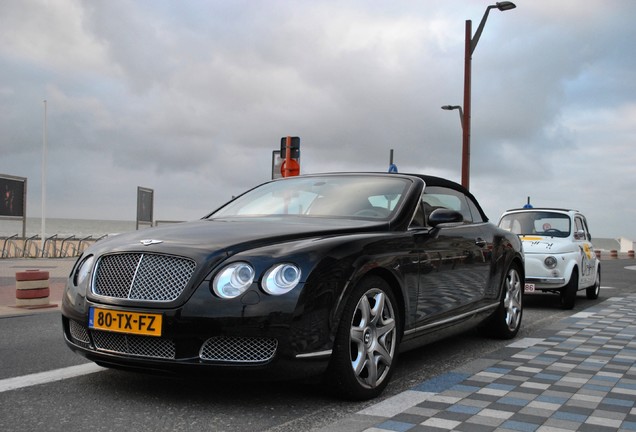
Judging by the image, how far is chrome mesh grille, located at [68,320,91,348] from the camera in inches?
168

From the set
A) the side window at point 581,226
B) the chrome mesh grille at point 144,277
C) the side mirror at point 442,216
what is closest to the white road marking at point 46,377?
the chrome mesh grille at point 144,277

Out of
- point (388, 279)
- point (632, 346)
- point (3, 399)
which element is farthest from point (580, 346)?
point (3, 399)

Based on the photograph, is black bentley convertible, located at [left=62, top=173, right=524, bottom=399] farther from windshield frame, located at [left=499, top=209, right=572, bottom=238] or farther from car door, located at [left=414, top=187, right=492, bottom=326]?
windshield frame, located at [left=499, top=209, right=572, bottom=238]

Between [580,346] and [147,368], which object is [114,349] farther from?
[580,346]

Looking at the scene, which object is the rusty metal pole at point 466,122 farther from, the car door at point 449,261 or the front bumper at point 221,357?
the front bumper at point 221,357

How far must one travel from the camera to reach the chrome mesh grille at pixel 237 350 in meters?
3.86

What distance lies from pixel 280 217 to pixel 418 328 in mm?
1320

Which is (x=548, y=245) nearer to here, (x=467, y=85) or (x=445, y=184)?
(x=445, y=184)

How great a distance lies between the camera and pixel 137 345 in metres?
3.98

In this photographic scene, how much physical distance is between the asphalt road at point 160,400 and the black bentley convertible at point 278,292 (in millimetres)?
254

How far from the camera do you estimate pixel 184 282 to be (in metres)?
3.94

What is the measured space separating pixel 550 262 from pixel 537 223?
1.09 m

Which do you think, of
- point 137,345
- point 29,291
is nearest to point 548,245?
point 29,291

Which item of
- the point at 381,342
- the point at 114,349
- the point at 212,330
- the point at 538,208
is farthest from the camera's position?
the point at 538,208
